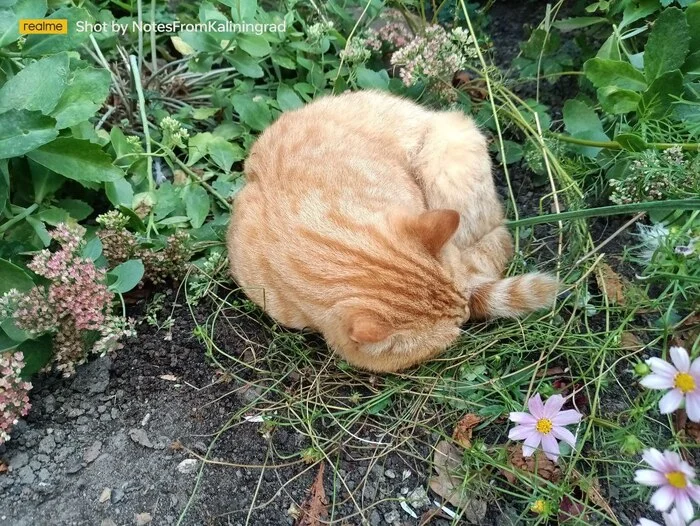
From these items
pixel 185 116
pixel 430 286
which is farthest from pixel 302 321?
pixel 185 116

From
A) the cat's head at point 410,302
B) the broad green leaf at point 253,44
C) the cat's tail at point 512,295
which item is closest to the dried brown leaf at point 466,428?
the cat's head at point 410,302

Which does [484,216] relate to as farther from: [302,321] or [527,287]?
[302,321]

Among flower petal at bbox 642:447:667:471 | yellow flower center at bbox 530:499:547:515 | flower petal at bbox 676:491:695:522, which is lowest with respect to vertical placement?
yellow flower center at bbox 530:499:547:515

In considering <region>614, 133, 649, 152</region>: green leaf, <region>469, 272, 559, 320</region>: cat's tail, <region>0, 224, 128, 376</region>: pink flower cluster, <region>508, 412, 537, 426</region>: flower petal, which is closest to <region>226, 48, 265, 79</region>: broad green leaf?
<region>0, 224, 128, 376</region>: pink flower cluster

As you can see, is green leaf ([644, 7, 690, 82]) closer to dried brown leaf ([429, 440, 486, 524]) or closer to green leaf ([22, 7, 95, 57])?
dried brown leaf ([429, 440, 486, 524])

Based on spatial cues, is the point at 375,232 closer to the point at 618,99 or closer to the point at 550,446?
the point at 550,446

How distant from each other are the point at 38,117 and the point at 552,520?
2.21m

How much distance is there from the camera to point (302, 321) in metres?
2.44

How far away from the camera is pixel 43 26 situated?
105 inches

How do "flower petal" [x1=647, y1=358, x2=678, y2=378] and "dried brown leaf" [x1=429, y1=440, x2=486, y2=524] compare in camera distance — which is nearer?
"flower petal" [x1=647, y1=358, x2=678, y2=378]

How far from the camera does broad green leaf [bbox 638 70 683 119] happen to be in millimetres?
2606

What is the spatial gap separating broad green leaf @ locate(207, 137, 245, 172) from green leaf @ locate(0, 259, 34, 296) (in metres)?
1.10

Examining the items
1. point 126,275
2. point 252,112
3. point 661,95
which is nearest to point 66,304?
point 126,275

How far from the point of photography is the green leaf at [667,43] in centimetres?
262
